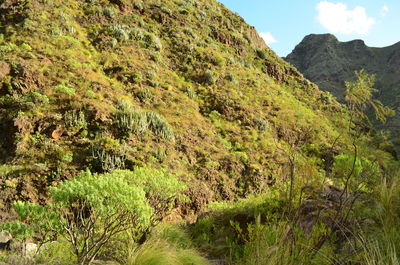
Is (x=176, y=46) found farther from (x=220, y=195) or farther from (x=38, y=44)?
(x=220, y=195)

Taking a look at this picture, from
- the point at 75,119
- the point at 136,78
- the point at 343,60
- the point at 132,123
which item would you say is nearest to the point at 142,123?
the point at 132,123

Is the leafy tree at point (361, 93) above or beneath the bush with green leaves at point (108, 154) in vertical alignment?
above

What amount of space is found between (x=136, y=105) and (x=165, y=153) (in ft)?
12.2

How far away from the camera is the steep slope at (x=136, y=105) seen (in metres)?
10.3

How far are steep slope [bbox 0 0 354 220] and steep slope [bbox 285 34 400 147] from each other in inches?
1918

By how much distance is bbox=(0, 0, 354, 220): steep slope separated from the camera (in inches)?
407

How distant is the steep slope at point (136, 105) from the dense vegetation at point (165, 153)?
0.08 metres

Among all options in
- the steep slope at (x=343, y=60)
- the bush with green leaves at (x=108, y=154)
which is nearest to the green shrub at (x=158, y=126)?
the bush with green leaves at (x=108, y=154)

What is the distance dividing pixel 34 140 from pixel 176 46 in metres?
14.9

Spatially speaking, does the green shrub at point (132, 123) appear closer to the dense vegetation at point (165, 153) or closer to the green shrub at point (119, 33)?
the dense vegetation at point (165, 153)

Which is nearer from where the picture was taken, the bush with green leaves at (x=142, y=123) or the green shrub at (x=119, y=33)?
the bush with green leaves at (x=142, y=123)

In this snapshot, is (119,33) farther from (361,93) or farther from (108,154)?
(361,93)

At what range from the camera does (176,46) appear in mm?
22609

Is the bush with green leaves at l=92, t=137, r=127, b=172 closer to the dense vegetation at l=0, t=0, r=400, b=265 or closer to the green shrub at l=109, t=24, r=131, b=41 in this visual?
the dense vegetation at l=0, t=0, r=400, b=265
